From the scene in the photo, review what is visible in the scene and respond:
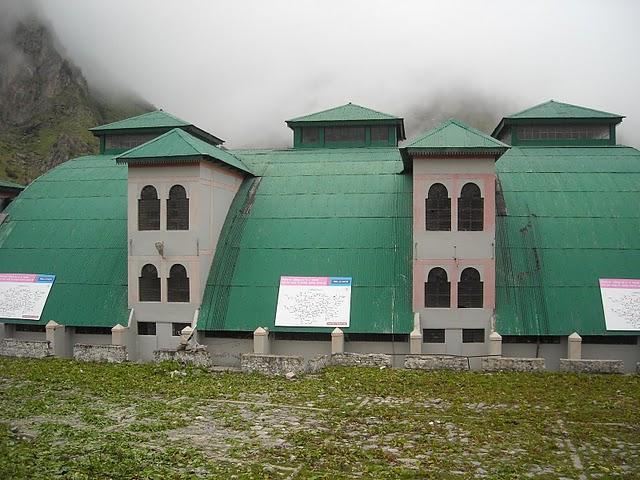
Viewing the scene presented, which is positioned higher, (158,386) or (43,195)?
(43,195)

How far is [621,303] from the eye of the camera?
29828 mm

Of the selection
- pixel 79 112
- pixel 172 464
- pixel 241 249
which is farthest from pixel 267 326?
pixel 79 112

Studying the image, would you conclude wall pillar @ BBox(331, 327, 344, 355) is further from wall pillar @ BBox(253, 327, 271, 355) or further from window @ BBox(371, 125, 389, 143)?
window @ BBox(371, 125, 389, 143)

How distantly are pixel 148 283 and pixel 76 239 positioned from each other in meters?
6.95

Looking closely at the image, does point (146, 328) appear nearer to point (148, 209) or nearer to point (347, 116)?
point (148, 209)

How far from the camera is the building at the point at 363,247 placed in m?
30.0

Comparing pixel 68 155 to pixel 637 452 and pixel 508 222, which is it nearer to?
pixel 508 222

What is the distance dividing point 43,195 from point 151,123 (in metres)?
7.79

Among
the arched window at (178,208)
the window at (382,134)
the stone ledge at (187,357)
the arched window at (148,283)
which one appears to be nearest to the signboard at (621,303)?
the window at (382,134)

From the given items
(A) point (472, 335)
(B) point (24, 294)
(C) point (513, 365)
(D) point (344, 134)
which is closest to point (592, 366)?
(C) point (513, 365)

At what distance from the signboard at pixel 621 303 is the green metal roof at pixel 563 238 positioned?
0.29 m

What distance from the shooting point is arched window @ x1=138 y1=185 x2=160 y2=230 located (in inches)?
1275

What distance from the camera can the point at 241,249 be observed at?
110ft

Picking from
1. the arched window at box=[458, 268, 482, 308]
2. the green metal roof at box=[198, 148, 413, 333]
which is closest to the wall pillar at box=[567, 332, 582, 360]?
the arched window at box=[458, 268, 482, 308]
